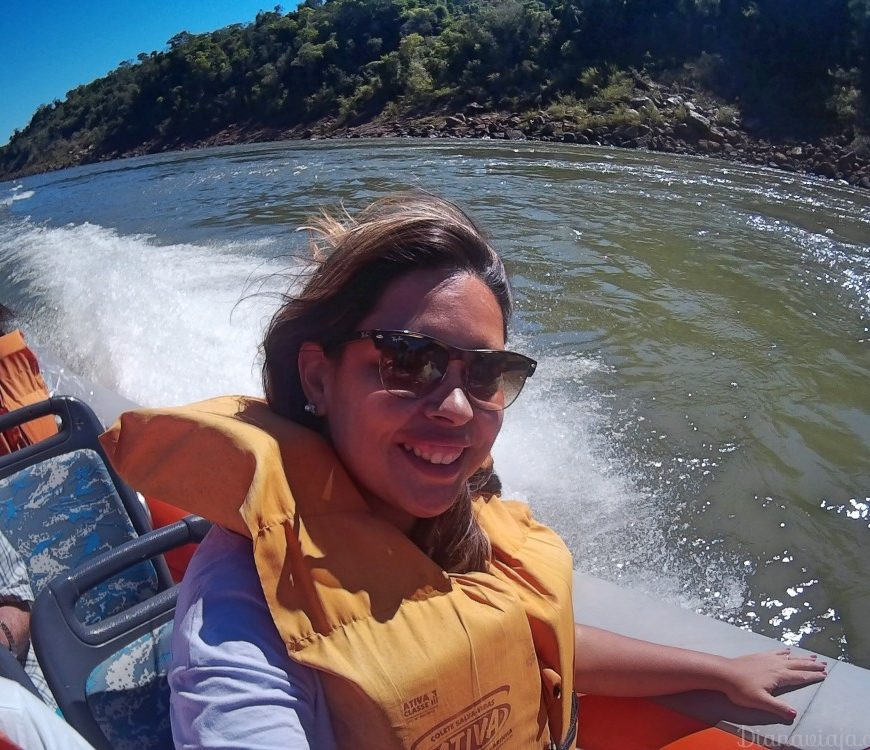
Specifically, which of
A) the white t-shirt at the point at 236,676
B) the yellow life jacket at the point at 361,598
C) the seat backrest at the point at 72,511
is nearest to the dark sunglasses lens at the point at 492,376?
the yellow life jacket at the point at 361,598

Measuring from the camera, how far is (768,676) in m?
1.51

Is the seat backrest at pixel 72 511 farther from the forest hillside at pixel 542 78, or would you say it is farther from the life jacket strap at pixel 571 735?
the forest hillside at pixel 542 78

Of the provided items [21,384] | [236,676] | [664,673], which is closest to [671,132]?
[21,384]

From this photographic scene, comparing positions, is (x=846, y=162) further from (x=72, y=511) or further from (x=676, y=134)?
(x=72, y=511)

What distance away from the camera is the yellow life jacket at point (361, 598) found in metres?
0.88

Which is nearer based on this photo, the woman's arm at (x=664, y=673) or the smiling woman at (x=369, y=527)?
the smiling woman at (x=369, y=527)

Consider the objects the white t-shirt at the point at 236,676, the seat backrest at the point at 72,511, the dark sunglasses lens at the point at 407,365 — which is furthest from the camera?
the seat backrest at the point at 72,511

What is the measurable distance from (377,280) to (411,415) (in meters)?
0.20

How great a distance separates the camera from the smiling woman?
33.7 inches

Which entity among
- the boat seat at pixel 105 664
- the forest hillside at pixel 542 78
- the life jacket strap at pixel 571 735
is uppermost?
the forest hillside at pixel 542 78

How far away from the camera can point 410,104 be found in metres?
31.6

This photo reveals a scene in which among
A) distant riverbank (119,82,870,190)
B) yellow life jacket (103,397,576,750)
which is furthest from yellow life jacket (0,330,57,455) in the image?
distant riverbank (119,82,870,190)

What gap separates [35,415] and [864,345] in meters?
4.74

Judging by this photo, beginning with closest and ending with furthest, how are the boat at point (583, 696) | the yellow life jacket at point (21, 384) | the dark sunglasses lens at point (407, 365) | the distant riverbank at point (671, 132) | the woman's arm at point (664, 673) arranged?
the dark sunglasses lens at point (407, 365) < the boat at point (583, 696) < the woman's arm at point (664, 673) < the yellow life jacket at point (21, 384) < the distant riverbank at point (671, 132)
